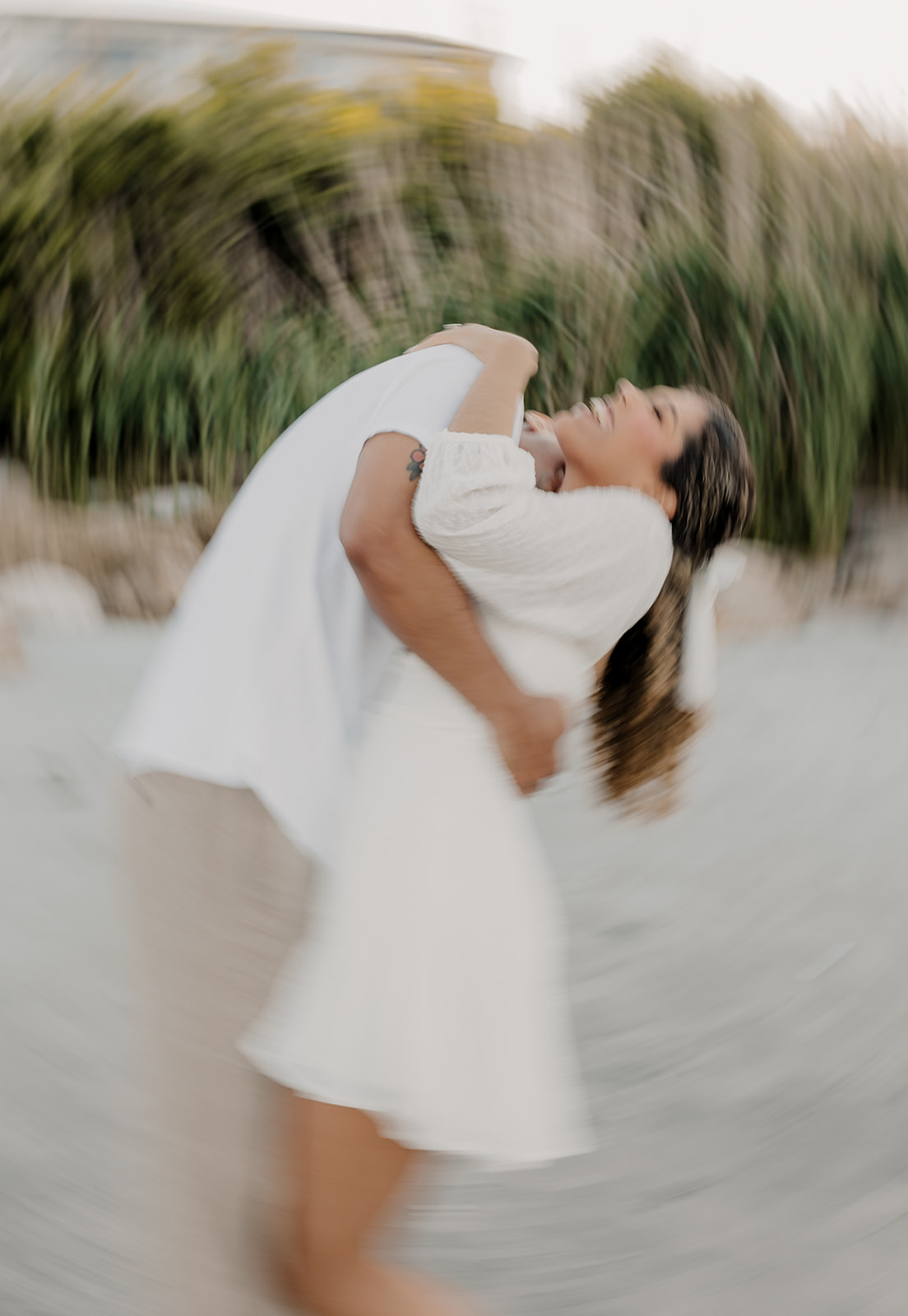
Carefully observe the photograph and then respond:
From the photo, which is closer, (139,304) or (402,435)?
(402,435)

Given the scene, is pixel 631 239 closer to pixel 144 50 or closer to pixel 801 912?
pixel 801 912

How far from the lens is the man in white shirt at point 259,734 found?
3.70 ft

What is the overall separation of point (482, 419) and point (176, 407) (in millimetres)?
6218

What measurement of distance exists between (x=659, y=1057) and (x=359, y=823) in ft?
4.99

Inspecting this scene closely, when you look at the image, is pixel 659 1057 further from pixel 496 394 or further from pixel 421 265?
pixel 421 265

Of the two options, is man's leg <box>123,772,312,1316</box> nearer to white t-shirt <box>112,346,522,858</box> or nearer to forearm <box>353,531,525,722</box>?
white t-shirt <box>112,346,522,858</box>

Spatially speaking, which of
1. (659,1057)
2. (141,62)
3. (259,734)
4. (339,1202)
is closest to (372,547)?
(259,734)

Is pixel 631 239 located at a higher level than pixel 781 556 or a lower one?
higher

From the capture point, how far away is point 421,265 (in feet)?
26.6

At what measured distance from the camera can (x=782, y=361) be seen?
6.50m

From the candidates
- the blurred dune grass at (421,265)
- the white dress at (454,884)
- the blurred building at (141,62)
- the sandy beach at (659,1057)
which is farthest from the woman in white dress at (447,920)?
the blurred building at (141,62)

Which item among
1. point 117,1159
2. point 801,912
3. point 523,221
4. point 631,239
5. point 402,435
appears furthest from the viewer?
point 523,221

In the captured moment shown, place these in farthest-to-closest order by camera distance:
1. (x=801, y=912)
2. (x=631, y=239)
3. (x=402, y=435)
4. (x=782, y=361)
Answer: (x=631, y=239) < (x=782, y=361) < (x=801, y=912) < (x=402, y=435)

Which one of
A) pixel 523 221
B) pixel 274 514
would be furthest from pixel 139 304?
pixel 274 514
